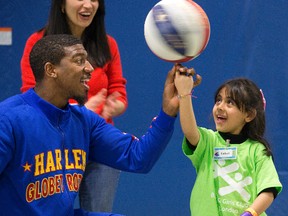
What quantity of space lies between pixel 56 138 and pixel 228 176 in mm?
922

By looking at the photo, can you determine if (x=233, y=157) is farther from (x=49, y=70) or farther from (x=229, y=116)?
(x=49, y=70)

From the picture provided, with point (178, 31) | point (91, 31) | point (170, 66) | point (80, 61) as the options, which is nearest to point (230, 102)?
point (178, 31)

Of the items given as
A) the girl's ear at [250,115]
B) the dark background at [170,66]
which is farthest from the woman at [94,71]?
the dark background at [170,66]

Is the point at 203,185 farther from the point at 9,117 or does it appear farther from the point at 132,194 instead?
the point at 132,194

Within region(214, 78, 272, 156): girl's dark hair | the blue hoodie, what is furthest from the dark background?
the blue hoodie

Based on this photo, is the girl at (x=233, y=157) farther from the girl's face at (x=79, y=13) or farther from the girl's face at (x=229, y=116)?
the girl's face at (x=79, y=13)

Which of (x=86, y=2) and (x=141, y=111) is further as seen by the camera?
(x=141, y=111)

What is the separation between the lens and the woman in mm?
3414

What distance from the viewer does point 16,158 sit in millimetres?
2846

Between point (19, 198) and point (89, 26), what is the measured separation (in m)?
1.09

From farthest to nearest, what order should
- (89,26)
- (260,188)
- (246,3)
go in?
(246,3) < (89,26) < (260,188)

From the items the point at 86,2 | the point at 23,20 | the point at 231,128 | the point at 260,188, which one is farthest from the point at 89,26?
the point at 23,20

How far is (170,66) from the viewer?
4.92m

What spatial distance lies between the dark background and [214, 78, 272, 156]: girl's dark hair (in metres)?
1.27
